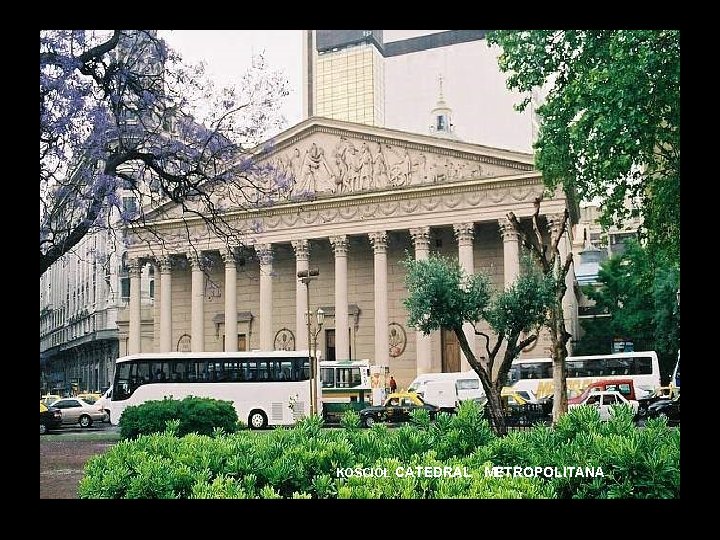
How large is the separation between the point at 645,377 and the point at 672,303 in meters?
1.03

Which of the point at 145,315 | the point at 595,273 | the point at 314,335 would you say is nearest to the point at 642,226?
the point at 595,273

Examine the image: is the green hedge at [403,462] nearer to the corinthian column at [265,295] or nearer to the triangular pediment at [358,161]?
the triangular pediment at [358,161]

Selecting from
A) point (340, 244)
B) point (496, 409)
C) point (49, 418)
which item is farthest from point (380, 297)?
point (49, 418)

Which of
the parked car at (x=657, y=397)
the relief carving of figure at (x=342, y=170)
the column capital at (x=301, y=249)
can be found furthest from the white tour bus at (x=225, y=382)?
the relief carving of figure at (x=342, y=170)

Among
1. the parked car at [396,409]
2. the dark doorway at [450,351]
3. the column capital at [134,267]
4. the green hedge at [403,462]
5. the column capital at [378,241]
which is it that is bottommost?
the green hedge at [403,462]

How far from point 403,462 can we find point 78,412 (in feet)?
14.3

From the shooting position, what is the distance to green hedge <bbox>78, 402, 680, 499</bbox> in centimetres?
776

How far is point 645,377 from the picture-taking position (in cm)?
1159

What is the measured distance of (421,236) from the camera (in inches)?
813

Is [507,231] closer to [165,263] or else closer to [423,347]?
[423,347]

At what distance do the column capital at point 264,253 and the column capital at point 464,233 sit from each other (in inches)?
223

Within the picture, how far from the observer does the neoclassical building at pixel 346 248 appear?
14.0m

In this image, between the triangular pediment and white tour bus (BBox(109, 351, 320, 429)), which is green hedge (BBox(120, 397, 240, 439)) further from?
the triangular pediment

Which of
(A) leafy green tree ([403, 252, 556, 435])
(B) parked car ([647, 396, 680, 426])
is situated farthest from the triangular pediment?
(B) parked car ([647, 396, 680, 426])
